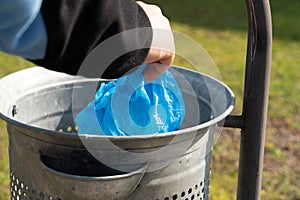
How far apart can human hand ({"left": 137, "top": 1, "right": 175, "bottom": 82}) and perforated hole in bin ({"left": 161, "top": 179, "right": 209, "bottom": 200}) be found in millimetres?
303

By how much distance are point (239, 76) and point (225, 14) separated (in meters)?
1.63

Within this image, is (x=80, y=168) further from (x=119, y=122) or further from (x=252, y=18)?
(x=252, y=18)

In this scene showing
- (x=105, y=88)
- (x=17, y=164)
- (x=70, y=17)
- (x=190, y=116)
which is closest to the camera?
(x=70, y=17)

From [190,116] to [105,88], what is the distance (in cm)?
28

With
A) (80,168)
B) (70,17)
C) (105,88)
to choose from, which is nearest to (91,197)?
(80,168)

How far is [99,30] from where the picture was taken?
79cm

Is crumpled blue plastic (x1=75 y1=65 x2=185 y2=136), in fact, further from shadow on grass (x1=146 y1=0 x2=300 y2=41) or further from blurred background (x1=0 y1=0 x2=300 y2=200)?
shadow on grass (x1=146 y1=0 x2=300 y2=41)

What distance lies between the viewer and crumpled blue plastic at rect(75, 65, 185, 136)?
1.28m

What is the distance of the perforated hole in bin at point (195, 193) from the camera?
1.22 metres

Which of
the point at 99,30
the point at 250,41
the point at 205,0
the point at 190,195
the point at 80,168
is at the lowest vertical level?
the point at 205,0

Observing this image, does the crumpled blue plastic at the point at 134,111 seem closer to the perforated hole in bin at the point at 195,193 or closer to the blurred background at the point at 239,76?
the perforated hole in bin at the point at 195,193

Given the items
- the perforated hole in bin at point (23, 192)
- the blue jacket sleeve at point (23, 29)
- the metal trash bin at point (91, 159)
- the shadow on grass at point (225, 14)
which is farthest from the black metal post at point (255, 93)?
the shadow on grass at point (225, 14)

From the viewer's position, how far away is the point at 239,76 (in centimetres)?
375

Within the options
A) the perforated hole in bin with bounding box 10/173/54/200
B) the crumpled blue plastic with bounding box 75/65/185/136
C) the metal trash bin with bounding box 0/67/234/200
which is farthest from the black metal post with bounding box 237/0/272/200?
the perforated hole in bin with bounding box 10/173/54/200
